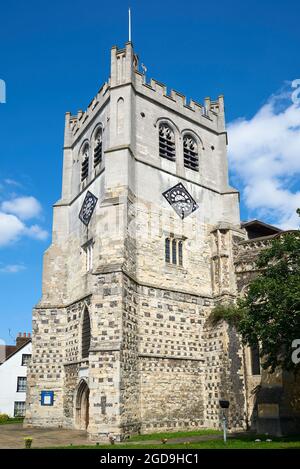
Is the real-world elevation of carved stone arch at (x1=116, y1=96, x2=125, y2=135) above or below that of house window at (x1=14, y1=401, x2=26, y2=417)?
above

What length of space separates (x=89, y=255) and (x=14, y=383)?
18197 mm

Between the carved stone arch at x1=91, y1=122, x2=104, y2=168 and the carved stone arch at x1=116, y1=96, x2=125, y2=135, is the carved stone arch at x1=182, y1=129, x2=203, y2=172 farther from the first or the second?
the carved stone arch at x1=91, y1=122, x2=104, y2=168

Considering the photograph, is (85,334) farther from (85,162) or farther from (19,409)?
(19,409)

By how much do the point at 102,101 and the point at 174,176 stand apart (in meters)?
6.54

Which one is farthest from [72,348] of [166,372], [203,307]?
[203,307]

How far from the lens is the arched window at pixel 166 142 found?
2764 cm

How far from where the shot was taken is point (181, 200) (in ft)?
88.4

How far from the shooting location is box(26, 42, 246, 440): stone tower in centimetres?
2073

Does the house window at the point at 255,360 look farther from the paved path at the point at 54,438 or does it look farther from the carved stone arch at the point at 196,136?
the carved stone arch at the point at 196,136

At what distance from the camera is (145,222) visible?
968 inches

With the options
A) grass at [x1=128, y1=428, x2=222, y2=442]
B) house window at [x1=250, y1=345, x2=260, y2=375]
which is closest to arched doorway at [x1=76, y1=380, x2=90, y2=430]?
grass at [x1=128, y1=428, x2=222, y2=442]

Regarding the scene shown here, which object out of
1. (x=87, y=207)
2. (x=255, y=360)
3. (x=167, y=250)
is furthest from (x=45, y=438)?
(x=87, y=207)

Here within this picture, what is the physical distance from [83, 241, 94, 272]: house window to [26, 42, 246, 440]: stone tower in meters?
0.12

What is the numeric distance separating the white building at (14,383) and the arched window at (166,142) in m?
22.0
